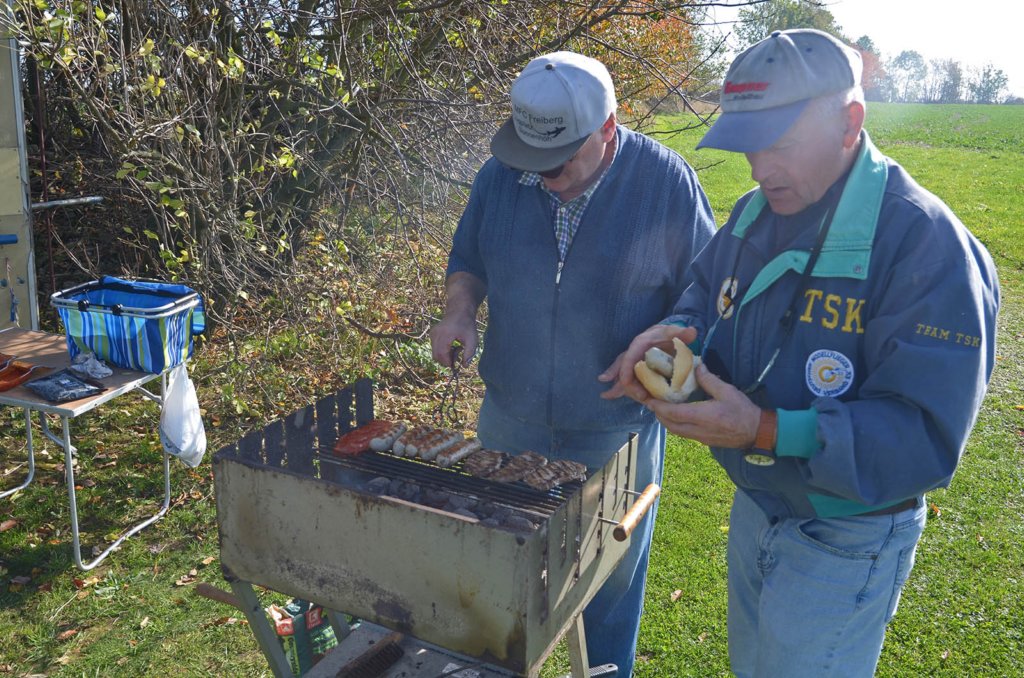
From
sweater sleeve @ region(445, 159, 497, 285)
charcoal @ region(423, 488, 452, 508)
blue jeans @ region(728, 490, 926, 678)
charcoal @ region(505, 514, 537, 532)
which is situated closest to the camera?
blue jeans @ region(728, 490, 926, 678)

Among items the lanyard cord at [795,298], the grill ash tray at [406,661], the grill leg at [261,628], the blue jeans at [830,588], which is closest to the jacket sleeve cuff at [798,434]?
the lanyard cord at [795,298]

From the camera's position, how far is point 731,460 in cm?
214

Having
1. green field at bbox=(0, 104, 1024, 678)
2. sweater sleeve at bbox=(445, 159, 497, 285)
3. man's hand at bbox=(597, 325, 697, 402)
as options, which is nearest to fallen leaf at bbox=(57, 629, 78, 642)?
green field at bbox=(0, 104, 1024, 678)

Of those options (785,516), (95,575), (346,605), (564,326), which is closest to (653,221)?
(564,326)

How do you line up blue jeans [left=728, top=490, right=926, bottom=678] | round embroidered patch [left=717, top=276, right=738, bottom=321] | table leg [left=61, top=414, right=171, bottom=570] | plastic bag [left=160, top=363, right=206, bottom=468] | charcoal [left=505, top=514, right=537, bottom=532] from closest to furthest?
1. blue jeans [left=728, top=490, right=926, bottom=678]
2. round embroidered patch [left=717, top=276, right=738, bottom=321]
3. charcoal [left=505, top=514, right=537, bottom=532]
4. table leg [left=61, top=414, right=171, bottom=570]
5. plastic bag [left=160, top=363, right=206, bottom=468]

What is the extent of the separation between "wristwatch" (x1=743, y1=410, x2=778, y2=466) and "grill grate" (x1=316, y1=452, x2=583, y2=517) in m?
0.67

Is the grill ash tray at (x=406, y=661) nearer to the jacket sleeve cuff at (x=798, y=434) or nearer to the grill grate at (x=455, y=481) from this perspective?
the grill grate at (x=455, y=481)

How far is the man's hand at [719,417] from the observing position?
189 cm

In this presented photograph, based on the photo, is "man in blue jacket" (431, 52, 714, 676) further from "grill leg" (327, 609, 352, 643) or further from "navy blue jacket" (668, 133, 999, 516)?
"grill leg" (327, 609, 352, 643)

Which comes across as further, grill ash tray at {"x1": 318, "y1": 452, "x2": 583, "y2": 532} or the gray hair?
grill ash tray at {"x1": 318, "y1": 452, "x2": 583, "y2": 532}

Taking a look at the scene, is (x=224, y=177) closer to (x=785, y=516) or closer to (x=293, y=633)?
(x=293, y=633)

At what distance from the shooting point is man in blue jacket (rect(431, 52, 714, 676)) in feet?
9.17

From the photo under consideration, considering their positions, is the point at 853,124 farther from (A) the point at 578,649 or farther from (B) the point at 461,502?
(A) the point at 578,649

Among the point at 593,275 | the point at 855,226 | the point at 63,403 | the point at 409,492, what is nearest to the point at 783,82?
the point at 855,226
